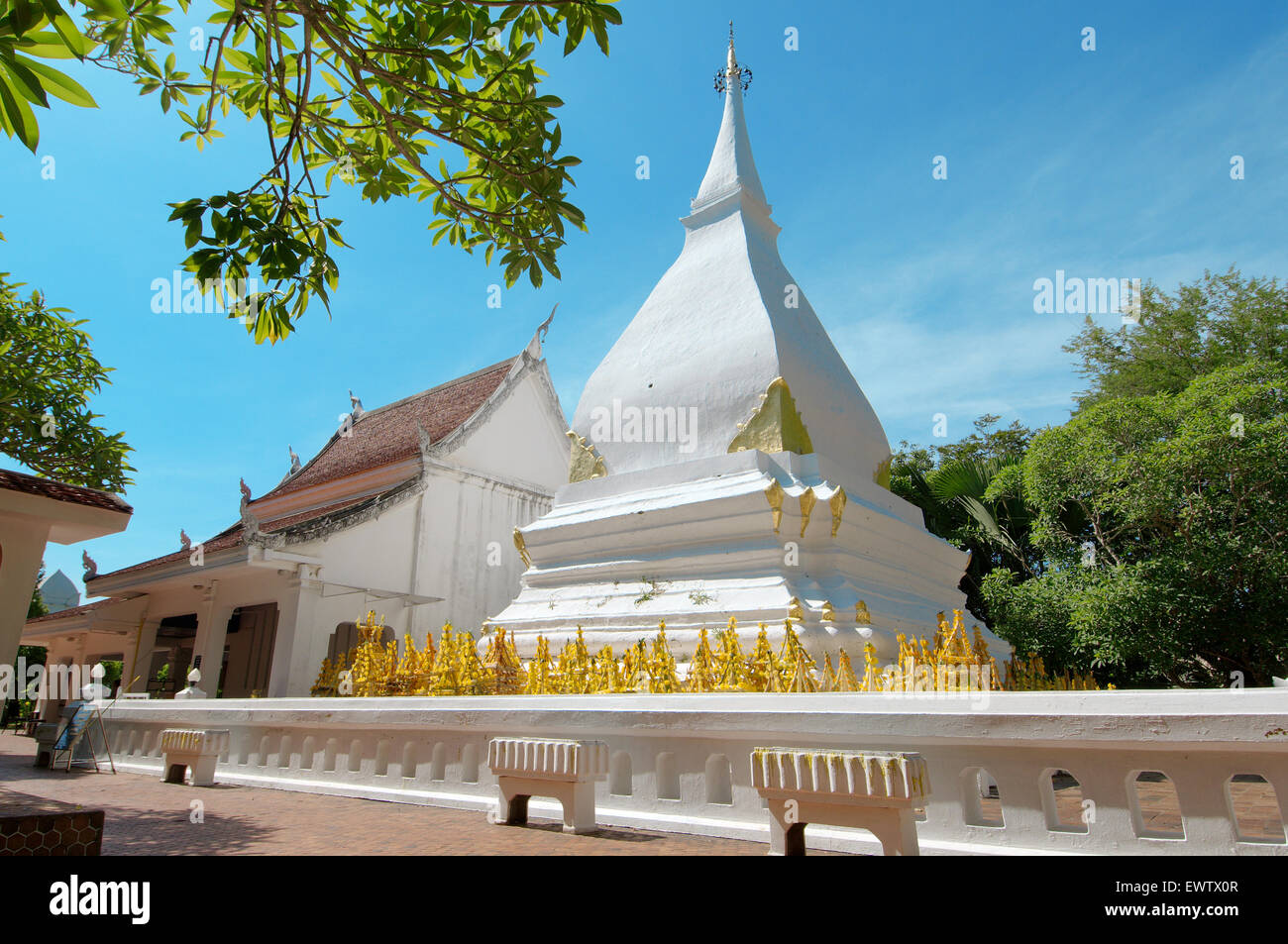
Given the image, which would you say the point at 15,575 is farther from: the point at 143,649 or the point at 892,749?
the point at 143,649

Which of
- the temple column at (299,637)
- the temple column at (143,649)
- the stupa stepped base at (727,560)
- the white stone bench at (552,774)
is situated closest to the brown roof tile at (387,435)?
the temple column at (143,649)

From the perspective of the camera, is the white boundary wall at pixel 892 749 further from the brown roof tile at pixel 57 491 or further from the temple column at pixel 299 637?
the temple column at pixel 299 637

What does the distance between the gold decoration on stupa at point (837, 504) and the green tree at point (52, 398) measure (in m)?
10.4

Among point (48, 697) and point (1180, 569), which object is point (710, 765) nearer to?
point (1180, 569)

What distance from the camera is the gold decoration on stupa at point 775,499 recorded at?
316 inches

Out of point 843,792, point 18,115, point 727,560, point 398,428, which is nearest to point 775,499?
point 727,560

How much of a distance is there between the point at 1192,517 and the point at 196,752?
1537 cm

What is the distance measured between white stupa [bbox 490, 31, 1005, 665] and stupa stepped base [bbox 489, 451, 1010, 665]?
21 mm

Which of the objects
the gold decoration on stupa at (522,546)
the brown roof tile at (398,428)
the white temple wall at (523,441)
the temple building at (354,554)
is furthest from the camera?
the brown roof tile at (398,428)

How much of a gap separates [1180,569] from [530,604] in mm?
11337

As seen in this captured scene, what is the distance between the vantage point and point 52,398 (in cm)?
1107

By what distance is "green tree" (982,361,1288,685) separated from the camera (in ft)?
43.0

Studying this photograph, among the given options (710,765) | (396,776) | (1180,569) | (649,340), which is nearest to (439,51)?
(710,765)

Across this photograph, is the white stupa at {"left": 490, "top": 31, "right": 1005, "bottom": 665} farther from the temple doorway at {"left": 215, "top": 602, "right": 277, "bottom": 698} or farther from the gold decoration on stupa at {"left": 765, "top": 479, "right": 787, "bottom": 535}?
the temple doorway at {"left": 215, "top": 602, "right": 277, "bottom": 698}
